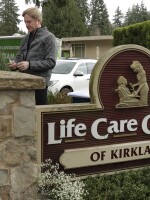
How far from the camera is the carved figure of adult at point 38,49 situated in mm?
4809

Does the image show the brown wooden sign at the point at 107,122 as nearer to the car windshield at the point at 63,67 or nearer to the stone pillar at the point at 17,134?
the stone pillar at the point at 17,134

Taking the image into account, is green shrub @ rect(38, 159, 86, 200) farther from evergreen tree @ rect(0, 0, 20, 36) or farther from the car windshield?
evergreen tree @ rect(0, 0, 20, 36)

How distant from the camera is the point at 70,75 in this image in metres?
14.1

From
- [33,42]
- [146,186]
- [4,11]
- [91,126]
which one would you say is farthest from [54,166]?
[4,11]

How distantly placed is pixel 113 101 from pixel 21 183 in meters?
1.63

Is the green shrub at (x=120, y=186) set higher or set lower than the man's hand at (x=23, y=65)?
lower

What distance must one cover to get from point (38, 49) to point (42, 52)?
6cm

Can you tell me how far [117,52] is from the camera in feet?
17.0

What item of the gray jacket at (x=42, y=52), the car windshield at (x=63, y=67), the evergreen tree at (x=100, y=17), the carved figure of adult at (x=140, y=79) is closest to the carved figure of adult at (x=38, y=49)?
the gray jacket at (x=42, y=52)

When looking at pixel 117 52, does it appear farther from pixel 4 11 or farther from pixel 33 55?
pixel 4 11

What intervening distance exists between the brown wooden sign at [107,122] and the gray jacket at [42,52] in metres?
0.44

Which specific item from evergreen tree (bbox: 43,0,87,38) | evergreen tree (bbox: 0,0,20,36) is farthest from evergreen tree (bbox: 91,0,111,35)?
evergreen tree (bbox: 43,0,87,38)

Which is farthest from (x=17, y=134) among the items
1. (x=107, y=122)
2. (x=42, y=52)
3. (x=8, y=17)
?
(x=8, y=17)

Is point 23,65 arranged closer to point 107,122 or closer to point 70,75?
point 107,122
